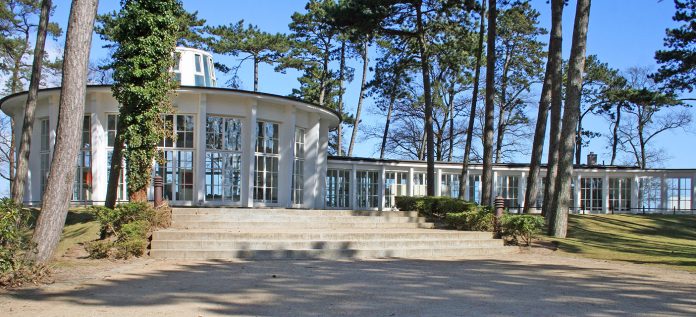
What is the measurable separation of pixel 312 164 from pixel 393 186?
9358 mm

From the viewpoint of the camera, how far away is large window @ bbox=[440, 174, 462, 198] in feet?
102

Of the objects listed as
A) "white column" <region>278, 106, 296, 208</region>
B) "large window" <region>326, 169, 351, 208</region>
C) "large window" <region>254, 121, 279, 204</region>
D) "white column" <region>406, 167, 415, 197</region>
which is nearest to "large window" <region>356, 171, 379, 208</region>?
"large window" <region>326, 169, 351, 208</region>

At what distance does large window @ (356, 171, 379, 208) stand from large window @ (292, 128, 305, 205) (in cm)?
785

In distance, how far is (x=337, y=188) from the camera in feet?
91.6

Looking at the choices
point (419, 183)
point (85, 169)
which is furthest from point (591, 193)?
point (85, 169)

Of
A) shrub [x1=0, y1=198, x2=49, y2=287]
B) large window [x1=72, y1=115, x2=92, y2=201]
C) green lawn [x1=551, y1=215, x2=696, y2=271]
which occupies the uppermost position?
large window [x1=72, y1=115, x2=92, y2=201]

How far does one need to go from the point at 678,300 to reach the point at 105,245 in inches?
371

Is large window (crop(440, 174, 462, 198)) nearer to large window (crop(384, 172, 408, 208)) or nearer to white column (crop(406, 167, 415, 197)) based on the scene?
white column (crop(406, 167, 415, 197))

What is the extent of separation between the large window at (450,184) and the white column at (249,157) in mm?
14465

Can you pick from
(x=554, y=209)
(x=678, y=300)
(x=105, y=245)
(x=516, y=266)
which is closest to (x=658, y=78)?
(x=554, y=209)

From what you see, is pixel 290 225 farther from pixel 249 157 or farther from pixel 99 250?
pixel 249 157

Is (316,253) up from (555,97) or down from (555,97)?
down

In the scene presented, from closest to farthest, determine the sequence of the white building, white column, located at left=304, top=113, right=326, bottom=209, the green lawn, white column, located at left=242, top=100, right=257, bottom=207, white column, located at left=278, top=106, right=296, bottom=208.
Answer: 1. the green lawn
2. the white building
3. white column, located at left=242, top=100, right=257, bottom=207
4. white column, located at left=278, top=106, right=296, bottom=208
5. white column, located at left=304, top=113, right=326, bottom=209

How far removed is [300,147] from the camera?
21078mm
